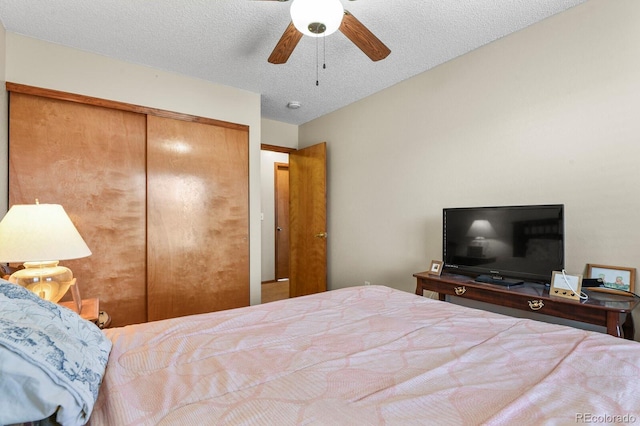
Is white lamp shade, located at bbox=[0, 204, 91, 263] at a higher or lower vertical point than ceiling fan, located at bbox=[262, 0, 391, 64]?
lower

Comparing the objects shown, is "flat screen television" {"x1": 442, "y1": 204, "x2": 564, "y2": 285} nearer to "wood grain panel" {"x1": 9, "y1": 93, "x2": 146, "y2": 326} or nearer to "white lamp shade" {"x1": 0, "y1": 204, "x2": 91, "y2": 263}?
"white lamp shade" {"x1": 0, "y1": 204, "x2": 91, "y2": 263}

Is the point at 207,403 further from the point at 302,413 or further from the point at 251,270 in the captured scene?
the point at 251,270

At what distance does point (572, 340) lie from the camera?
1189 millimetres

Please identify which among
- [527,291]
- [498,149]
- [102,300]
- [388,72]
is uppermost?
[388,72]

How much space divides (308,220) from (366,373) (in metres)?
3.46

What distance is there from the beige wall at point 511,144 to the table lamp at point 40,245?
2.69 m

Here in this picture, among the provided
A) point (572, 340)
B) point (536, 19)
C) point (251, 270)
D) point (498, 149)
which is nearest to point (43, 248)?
point (251, 270)

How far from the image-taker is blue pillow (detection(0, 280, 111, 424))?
2.10ft

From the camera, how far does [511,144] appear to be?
96.7 inches

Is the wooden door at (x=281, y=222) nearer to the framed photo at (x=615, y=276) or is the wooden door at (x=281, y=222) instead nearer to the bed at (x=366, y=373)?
the bed at (x=366, y=373)

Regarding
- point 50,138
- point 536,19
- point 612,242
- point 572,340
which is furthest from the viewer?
point 50,138

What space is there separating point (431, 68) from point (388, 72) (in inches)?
15.7

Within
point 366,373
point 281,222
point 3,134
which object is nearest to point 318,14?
point 366,373

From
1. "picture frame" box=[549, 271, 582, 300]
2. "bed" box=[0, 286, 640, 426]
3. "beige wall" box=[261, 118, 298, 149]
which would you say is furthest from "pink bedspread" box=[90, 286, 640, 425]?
"beige wall" box=[261, 118, 298, 149]
